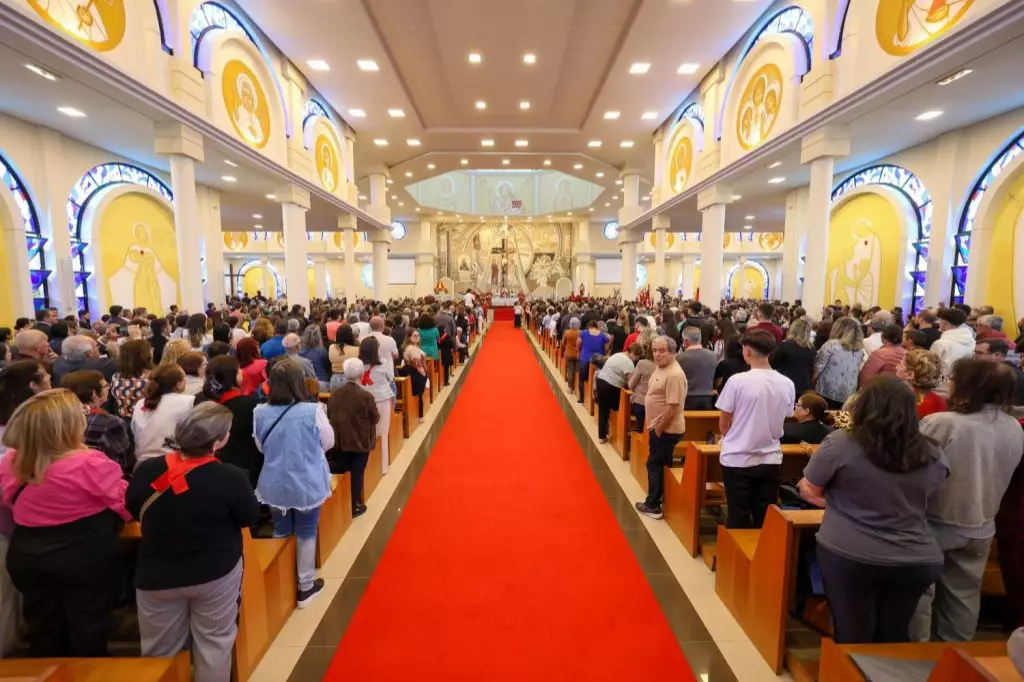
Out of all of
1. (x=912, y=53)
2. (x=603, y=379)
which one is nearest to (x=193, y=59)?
(x=603, y=379)

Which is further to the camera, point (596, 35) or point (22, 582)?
point (596, 35)

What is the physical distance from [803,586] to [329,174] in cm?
1541

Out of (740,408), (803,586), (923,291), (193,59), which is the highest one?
(193,59)

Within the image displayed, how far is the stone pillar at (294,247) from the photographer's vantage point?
12.5m

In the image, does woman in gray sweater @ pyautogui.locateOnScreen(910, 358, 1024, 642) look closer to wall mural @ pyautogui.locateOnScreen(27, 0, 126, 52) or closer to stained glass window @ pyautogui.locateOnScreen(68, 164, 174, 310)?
wall mural @ pyautogui.locateOnScreen(27, 0, 126, 52)

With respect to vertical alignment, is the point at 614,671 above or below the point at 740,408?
below

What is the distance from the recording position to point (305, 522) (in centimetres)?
331

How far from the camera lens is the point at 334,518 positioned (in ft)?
13.0

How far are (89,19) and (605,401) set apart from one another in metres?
8.31

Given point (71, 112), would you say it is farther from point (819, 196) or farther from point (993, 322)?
point (993, 322)

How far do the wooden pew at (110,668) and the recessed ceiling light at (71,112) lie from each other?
9838 mm

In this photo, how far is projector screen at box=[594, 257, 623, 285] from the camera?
117 ft

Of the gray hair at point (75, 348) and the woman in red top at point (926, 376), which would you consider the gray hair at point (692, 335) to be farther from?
the gray hair at point (75, 348)

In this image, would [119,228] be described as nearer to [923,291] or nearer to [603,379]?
[603,379]
